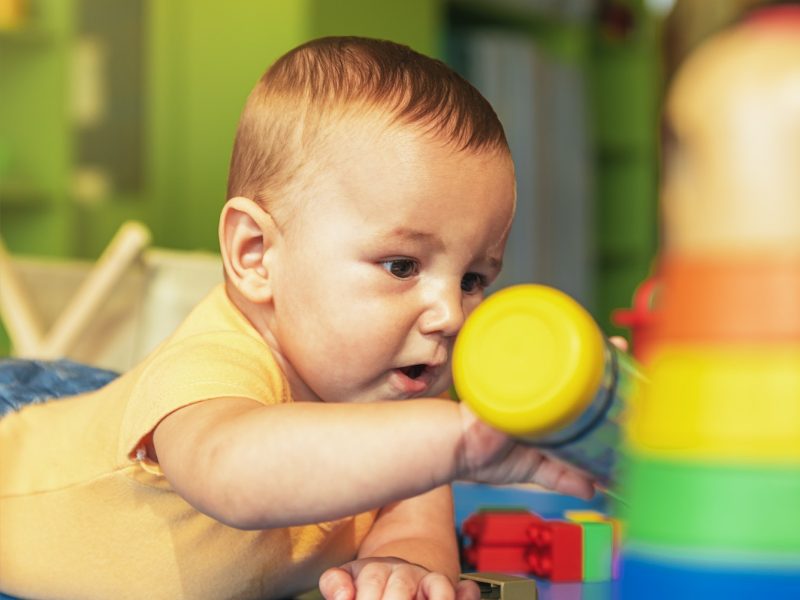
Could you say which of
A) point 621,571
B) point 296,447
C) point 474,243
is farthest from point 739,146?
point 474,243

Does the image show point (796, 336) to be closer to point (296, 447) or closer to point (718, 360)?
point (718, 360)

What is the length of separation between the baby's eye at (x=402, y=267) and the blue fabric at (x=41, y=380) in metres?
0.37

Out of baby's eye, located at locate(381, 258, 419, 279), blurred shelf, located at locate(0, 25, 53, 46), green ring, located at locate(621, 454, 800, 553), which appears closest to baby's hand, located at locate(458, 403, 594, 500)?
green ring, located at locate(621, 454, 800, 553)

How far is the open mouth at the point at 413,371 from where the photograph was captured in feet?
2.18

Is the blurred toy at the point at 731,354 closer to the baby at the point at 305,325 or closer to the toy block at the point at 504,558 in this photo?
the baby at the point at 305,325

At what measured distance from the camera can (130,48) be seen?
2.80 metres

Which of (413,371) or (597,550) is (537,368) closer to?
(413,371)

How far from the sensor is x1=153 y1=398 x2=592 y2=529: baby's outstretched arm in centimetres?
42

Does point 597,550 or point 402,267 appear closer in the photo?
point 402,267

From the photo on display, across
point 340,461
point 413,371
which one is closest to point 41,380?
point 413,371

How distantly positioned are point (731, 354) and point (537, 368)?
67 mm

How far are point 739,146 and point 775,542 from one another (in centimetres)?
10

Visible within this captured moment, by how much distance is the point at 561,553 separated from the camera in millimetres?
774

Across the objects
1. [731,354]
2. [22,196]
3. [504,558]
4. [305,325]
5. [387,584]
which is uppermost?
[731,354]
